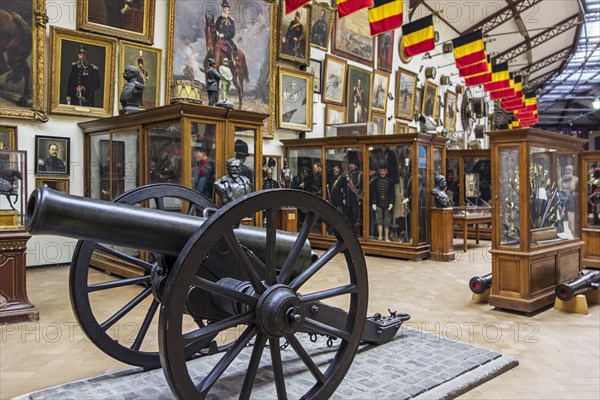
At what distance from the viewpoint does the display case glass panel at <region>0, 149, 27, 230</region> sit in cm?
563

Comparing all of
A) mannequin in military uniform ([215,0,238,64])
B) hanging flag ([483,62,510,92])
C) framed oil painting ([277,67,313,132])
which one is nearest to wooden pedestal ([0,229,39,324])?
mannequin in military uniform ([215,0,238,64])

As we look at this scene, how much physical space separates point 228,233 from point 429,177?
8666 millimetres

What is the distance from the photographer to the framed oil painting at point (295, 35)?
491 inches

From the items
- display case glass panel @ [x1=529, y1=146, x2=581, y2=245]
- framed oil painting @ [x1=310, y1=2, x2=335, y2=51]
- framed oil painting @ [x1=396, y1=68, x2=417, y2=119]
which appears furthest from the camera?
framed oil painting @ [x1=396, y1=68, x2=417, y2=119]

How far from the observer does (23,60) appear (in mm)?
8211

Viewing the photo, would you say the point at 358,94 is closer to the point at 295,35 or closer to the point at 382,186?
the point at 295,35

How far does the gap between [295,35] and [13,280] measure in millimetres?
9411

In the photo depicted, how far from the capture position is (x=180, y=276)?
7.68 ft

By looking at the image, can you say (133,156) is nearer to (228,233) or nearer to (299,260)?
(299,260)

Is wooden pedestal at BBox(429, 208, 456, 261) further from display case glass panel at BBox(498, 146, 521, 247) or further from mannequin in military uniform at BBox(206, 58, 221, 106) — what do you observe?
mannequin in military uniform at BBox(206, 58, 221, 106)

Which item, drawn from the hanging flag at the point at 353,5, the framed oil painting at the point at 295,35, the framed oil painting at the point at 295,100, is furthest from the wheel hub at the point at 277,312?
the framed oil painting at the point at 295,35

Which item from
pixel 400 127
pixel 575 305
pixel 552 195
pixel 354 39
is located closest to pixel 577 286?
pixel 575 305

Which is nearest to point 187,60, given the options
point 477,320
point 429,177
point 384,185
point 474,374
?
point 384,185

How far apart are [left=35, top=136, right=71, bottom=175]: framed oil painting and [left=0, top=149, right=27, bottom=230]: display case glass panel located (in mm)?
2788
